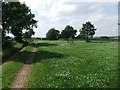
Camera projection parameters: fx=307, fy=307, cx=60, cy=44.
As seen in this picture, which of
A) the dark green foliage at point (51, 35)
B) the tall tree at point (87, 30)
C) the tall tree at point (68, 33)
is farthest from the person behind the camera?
the tall tree at point (68, 33)

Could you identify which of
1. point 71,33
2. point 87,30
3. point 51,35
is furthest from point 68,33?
point 87,30

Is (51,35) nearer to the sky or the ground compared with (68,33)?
nearer to the ground

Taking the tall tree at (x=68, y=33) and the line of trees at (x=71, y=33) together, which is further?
the tall tree at (x=68, y=33)

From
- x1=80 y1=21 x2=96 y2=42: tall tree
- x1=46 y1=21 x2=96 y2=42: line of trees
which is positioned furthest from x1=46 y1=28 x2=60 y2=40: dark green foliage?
x1=80 y1=21 x2=96 y2=42: tall tree

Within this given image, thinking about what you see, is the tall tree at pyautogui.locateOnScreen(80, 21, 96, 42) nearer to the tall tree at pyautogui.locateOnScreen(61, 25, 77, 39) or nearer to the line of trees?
the line of trees

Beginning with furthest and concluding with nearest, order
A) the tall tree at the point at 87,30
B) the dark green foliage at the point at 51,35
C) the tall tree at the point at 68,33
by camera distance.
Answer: the tall tree at the point at 68,33
the dark green foliage at the point at 51,35
the tall tree at the point at 87,30

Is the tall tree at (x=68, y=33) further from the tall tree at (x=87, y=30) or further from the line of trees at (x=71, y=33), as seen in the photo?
the tall tree at (x=87, y=30)

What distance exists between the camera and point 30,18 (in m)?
112

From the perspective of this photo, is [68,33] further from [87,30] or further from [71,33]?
[87,30]

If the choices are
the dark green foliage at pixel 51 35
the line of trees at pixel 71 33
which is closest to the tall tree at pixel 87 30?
the line of trees at pixel 71 33

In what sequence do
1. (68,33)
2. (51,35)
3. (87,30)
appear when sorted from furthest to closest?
(68,33) → (51,35) → (87,30)

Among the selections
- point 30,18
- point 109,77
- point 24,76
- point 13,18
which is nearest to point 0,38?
point 13,18

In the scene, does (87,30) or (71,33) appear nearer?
(87,30)

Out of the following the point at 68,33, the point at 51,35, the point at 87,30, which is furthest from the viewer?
the point at 68,33
